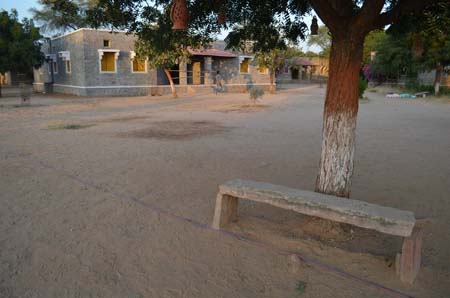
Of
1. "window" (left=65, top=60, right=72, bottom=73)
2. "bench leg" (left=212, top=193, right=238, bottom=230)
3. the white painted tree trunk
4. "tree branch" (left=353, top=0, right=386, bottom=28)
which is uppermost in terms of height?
"window" (left=65, top=60, right=72, bottom=73)

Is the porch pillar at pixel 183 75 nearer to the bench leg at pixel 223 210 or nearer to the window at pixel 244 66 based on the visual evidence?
the window at pixel 244 66

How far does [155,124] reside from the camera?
12102mm

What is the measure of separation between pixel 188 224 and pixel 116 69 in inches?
905

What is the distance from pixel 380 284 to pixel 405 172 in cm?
384

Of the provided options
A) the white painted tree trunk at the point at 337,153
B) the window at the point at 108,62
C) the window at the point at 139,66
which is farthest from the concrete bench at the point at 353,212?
the window at the point at 139,66

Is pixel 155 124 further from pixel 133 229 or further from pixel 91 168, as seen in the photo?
pixel 133 229

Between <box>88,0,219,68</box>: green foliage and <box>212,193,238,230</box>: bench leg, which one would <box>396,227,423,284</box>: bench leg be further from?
<box>88,0,219,68</box>: green foliage

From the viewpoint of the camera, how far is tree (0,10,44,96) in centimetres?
2181

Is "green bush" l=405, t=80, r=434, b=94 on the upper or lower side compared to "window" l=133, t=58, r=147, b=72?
lower

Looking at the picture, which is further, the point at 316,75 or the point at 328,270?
the point at 316,75

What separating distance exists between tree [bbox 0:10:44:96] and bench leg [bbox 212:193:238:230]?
22683 mm

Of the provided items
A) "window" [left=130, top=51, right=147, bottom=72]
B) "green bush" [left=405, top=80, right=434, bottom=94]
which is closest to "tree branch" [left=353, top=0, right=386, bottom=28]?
"window" [left=130, top=51, right=147, bottom=72]

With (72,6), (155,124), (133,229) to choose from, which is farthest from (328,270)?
(155,124)

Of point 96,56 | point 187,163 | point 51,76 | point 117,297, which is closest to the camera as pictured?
point 117,297
